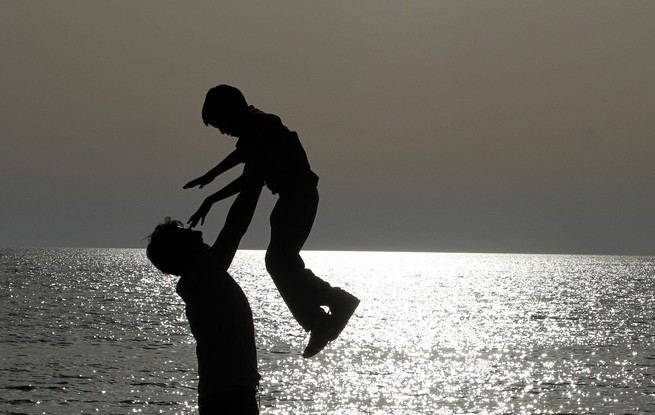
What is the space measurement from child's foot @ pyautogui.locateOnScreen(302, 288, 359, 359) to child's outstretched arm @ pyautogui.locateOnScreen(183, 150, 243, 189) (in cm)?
103

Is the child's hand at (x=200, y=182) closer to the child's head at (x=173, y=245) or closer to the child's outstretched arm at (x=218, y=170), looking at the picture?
the child's outstretched arm at (x=218, y=170)

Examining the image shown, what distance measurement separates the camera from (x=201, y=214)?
4809 millimetres

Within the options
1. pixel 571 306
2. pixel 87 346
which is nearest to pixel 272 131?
pixel 87 346

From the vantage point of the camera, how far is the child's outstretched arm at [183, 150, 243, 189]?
5042 millimetres

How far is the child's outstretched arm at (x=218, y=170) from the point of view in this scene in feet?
16.5

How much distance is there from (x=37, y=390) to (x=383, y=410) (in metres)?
15.7

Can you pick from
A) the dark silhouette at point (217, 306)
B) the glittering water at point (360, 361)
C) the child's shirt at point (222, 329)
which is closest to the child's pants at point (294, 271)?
the dark silhouette at point (217, 306)

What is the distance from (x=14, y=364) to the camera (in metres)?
50.1

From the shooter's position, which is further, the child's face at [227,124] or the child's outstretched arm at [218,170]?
the child's outstretched arm at [218,170]

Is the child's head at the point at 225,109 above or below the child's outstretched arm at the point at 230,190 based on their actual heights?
above

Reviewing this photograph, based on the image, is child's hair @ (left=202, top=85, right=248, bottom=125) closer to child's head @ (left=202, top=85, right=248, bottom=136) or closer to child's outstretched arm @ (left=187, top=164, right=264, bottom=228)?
child's head @ (left=202, top=85, right=248, bottom=136)

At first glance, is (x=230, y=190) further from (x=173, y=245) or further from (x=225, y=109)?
(x=173, y=245)

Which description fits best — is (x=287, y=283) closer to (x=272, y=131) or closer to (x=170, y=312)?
(x=272, y=131)

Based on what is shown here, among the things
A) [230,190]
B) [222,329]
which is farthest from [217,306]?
[230,190]
